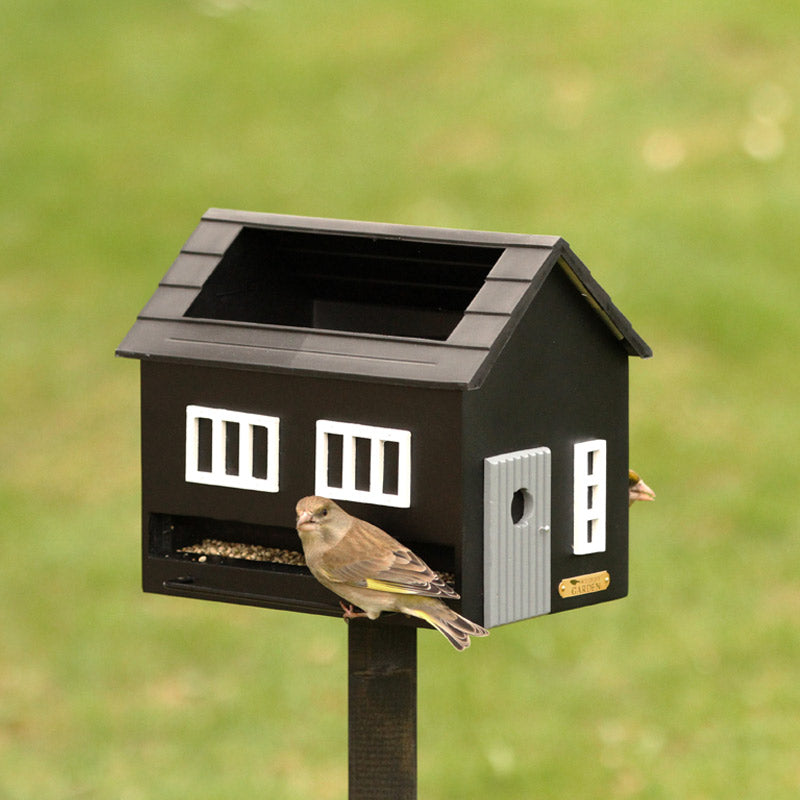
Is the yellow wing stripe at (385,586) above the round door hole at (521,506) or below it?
below

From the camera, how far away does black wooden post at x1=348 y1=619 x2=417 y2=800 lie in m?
4.63

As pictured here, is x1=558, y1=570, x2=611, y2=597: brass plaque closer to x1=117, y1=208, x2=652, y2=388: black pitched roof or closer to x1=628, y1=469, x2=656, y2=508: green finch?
x1=628, y1=469, x2=656, y2=508: green finch

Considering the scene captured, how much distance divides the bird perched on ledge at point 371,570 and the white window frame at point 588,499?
55 cm

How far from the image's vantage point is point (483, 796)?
7102 millimetres

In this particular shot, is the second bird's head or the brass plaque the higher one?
the second bird's head

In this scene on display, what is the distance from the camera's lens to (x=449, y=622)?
4059 millimetres

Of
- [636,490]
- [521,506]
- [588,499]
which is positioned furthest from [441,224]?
[521,506]

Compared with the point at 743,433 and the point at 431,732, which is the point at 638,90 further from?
the point at 431,732

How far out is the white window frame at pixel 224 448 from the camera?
4.46m

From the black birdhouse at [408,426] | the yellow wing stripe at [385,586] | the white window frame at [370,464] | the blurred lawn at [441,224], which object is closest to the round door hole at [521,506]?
the black birdhouse at [408,426]

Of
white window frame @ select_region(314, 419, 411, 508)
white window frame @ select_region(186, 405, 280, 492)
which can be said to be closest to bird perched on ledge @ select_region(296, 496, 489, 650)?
white window frame @ select_region(314, 419, 411, 508)

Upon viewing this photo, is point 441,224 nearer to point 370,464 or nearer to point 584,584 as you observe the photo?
point 584,584

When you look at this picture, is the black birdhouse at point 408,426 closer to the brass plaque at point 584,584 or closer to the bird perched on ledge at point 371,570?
the brass plaque at point 584,584

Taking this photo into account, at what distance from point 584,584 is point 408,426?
75 centimetres
